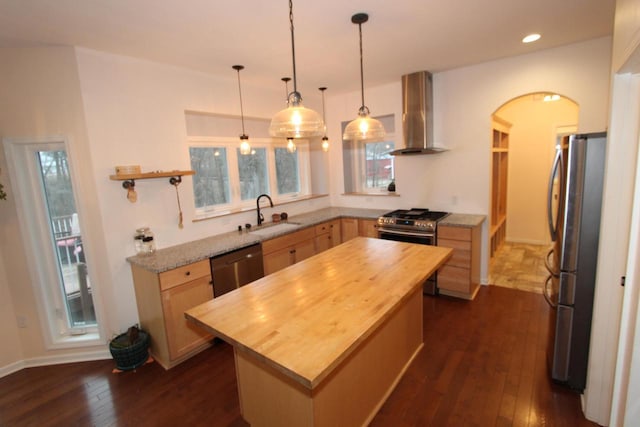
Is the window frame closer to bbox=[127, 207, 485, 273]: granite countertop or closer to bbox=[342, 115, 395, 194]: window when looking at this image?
bbox=[342, 115, 395, 194]: window

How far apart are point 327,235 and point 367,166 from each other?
57.9 inches

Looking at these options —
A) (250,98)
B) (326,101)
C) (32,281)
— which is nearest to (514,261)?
(326,101)

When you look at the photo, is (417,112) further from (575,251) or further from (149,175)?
(149,175)

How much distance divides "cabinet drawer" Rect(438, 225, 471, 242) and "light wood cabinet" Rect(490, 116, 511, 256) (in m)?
1.00

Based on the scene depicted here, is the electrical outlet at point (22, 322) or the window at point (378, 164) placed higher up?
the window at point (378, 164)

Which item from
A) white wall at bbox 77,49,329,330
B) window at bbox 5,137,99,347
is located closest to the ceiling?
white wall at bbox 77,49,329,330

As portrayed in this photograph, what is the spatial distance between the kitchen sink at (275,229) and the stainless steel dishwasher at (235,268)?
31 cm

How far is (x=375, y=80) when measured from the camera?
4.06 metres

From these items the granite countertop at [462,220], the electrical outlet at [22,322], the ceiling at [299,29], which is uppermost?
the ceiling at [299,29]

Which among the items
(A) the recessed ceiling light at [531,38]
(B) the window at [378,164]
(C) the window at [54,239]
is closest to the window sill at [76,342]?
(C) the window at [54,239]

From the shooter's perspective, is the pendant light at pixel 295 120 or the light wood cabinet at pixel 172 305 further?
the light wood cabinet at pixel 172 305

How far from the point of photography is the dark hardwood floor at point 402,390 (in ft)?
6.61

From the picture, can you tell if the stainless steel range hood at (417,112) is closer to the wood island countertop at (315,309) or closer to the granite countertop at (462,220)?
the granite countertop at (462,220)

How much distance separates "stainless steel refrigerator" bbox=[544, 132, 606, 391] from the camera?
74.7 inches
